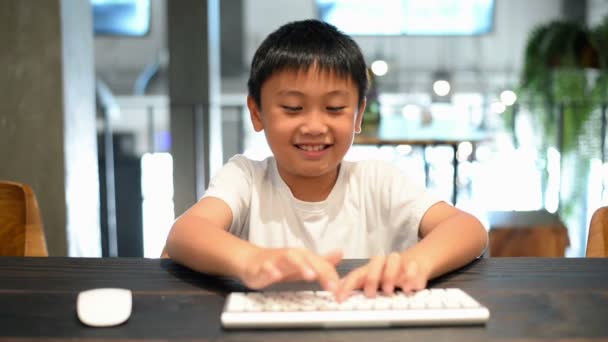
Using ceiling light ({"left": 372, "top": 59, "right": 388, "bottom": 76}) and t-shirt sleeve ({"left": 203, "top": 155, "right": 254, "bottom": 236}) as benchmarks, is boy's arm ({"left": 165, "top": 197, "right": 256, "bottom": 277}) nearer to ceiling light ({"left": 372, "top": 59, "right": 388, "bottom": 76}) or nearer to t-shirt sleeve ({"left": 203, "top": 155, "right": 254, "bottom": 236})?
t-shirt sleeve ({"left": 203, "top": 155, "right": 254, "bottom": 236})

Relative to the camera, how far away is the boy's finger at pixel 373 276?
737mm

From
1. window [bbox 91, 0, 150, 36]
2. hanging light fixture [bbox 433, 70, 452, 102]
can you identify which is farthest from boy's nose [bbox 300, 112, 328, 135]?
window [bbox 91, 0, 150, 36]

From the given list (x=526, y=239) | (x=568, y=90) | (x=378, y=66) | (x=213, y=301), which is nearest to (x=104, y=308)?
(x=213, y=301)

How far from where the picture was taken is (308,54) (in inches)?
44.1

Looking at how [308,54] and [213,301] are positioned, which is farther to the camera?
[308,54]

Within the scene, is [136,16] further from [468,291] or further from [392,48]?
[468,291]

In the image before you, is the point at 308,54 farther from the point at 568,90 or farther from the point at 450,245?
the point at 568,90

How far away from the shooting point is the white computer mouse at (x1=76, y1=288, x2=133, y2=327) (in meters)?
0.67

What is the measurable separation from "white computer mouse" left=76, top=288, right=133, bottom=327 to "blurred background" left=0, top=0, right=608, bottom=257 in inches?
35.5

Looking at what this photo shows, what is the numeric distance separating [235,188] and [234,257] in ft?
1.28

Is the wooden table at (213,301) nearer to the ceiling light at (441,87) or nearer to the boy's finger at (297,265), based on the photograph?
the boy's finger at (297,265)

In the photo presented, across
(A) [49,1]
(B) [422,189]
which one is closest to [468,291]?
(B) [422,189]

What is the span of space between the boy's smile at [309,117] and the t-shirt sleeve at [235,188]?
0.34 ft

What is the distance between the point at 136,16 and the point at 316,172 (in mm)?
10231
